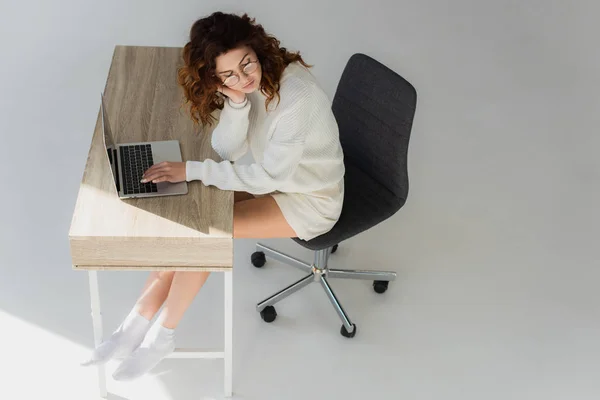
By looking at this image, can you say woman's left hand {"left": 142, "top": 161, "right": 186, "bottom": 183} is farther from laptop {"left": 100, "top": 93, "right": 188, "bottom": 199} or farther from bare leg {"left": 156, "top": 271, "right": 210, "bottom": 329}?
bare leg {"left": 156, "top": 271, "right": 210, "bottom": 329}

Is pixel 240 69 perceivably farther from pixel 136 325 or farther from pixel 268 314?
pixel 268 314

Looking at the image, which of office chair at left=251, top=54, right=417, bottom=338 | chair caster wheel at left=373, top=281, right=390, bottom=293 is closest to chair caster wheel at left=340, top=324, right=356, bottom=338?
office chair at left=251, top=54, right=417, bottom=338

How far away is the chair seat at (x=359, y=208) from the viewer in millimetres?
2812

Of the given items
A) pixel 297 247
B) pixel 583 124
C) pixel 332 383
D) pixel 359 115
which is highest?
pixel 359 115

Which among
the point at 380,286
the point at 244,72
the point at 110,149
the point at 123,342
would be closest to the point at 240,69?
the point at 244,72

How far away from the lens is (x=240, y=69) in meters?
2.39

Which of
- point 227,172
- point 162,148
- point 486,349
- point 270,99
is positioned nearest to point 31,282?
point 162,148

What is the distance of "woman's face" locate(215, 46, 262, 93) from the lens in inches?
93.2

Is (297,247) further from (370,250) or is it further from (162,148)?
(162,148)

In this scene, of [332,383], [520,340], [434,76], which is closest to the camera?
[332,383]

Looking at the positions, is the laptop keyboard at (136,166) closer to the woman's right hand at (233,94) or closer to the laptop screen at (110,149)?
the laptop screen at (110,149)

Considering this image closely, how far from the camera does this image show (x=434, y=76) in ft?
14.9

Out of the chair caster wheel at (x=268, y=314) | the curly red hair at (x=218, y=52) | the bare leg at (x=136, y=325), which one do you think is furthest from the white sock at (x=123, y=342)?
the curly red hair at (x=218, y=52)

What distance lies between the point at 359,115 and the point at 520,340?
3.47ft
